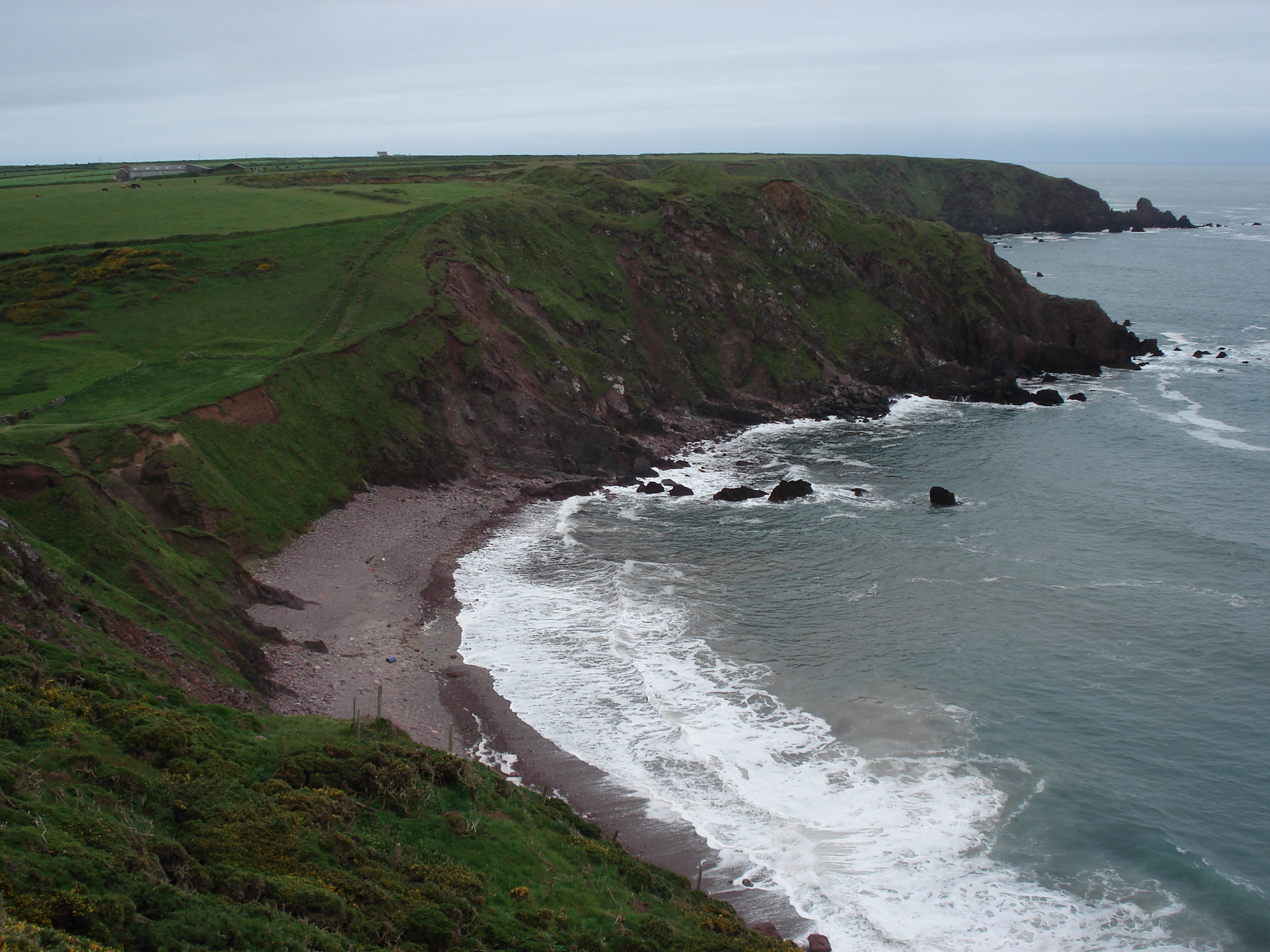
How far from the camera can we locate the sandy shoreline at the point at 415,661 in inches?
1147

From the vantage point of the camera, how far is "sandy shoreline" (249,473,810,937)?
29.1 m

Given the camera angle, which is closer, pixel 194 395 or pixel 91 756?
pixel 91 756

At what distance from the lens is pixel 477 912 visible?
1922 cm

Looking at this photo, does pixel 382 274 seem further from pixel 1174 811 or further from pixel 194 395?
pixel 1174 811

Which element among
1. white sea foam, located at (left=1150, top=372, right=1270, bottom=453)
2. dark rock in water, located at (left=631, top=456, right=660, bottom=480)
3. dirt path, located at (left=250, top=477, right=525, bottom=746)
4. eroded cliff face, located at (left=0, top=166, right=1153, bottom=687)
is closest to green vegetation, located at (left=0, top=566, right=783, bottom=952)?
eroded cliff face, located at (left=0, top=166, right=1153, bottom=687)

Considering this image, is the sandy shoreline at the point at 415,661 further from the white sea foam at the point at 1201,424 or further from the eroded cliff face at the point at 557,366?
the white sea foam at the point at 1201,424

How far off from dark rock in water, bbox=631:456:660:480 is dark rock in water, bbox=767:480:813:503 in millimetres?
9016

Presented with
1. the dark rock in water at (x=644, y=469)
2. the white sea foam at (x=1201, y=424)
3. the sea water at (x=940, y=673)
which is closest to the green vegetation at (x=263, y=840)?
the sea water at (x=940, y=673)

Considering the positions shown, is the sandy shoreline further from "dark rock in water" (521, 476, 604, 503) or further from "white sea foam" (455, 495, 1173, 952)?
"dark rock in water" (521, 476, 604, 503)

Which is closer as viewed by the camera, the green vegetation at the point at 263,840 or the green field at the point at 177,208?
the green vegetation at the point at 263,840

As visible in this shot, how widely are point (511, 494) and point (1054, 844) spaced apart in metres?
39.9

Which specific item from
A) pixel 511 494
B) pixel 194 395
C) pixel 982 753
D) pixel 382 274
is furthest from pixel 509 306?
pixel 982 753

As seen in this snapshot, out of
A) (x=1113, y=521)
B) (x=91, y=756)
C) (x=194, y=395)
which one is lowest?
(x=1113, y=521)

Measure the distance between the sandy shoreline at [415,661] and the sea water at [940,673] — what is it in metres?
0.97
